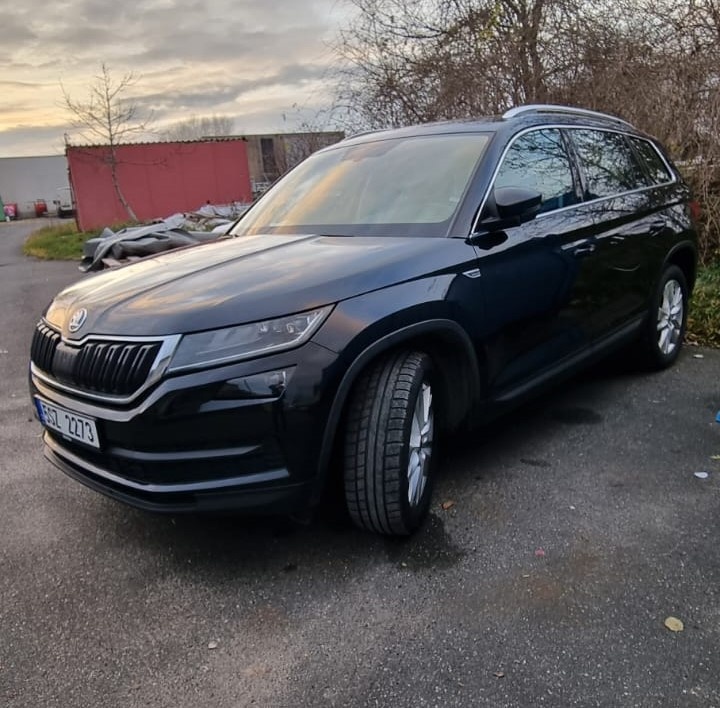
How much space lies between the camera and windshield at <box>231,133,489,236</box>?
9.91 feet

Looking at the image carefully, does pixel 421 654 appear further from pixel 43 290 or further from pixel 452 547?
pixel 43 290

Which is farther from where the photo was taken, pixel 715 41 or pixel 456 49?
pixel 456 49

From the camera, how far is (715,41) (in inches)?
278

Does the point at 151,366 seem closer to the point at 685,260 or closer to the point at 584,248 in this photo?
the point at 584,248

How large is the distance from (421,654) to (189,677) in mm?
735

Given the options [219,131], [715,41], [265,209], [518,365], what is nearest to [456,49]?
[715,41]

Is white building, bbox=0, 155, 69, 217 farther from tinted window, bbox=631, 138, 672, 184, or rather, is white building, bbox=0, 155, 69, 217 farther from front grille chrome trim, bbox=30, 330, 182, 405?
front grille chrome trim, bbox=30, 330, 182, 405

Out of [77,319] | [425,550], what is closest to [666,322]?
[425,550]

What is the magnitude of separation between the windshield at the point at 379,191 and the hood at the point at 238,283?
0.22 meters

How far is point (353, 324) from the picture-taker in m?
2.30

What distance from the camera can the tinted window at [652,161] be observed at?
14.6 ft

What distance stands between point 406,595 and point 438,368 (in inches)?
37.4

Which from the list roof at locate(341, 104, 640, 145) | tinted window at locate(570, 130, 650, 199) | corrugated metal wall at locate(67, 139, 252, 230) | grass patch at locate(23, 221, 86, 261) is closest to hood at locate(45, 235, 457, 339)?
roof at locate(341, 104, 640, 145)

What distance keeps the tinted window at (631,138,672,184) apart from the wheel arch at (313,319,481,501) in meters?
2.59
